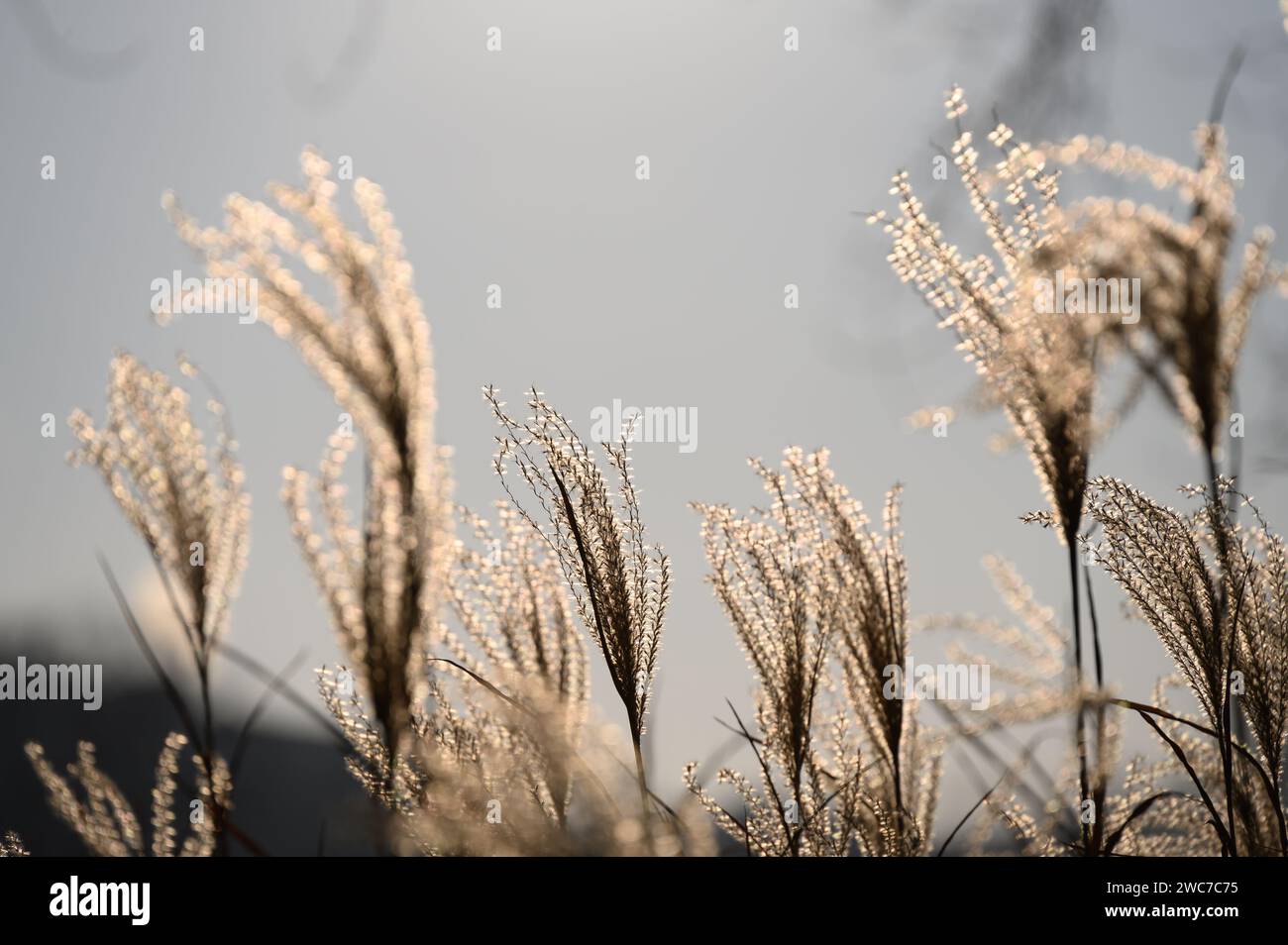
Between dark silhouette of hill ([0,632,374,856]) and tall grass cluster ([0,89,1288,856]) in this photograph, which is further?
dark silhouette of hill ([0,632,374,856])

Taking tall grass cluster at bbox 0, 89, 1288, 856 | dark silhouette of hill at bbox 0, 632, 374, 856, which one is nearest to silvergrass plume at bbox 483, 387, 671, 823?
tall grass cluster at bbox 0, 89, 1288, 856

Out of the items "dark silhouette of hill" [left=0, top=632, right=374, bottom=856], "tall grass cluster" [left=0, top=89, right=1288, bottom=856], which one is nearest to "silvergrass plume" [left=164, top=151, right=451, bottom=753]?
"tall grass cluster" [left=0, top=89, right=1288, bottom=856]

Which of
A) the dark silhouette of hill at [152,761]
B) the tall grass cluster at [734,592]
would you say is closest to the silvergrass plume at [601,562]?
the tall grass cluster at [734,592]

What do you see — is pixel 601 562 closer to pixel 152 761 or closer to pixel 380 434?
pixel 380 434

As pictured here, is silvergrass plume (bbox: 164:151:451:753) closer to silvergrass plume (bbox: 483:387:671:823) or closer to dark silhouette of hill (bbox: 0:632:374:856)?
silvergrass plume (bbox: 483:387:671:823)

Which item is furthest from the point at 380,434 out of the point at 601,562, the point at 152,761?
the point at 152,761

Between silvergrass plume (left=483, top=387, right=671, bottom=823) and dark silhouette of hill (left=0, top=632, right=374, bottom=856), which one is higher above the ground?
silvergrass plume (left=483, top=387, right=671, bottom=823)

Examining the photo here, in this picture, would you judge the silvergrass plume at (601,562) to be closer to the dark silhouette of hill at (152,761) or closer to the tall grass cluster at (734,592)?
the tall grass cluster at (734,592)

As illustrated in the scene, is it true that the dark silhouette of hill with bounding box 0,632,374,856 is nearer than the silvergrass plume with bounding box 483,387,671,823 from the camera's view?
No

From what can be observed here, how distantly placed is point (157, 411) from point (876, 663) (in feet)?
4.06

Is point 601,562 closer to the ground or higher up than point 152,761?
higher up

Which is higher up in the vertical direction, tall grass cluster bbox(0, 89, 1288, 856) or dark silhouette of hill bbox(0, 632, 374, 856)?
tall grass cluster bbox(0, 89, 1288, 856)

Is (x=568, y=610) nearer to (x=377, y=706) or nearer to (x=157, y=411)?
(x=377, y=706)
